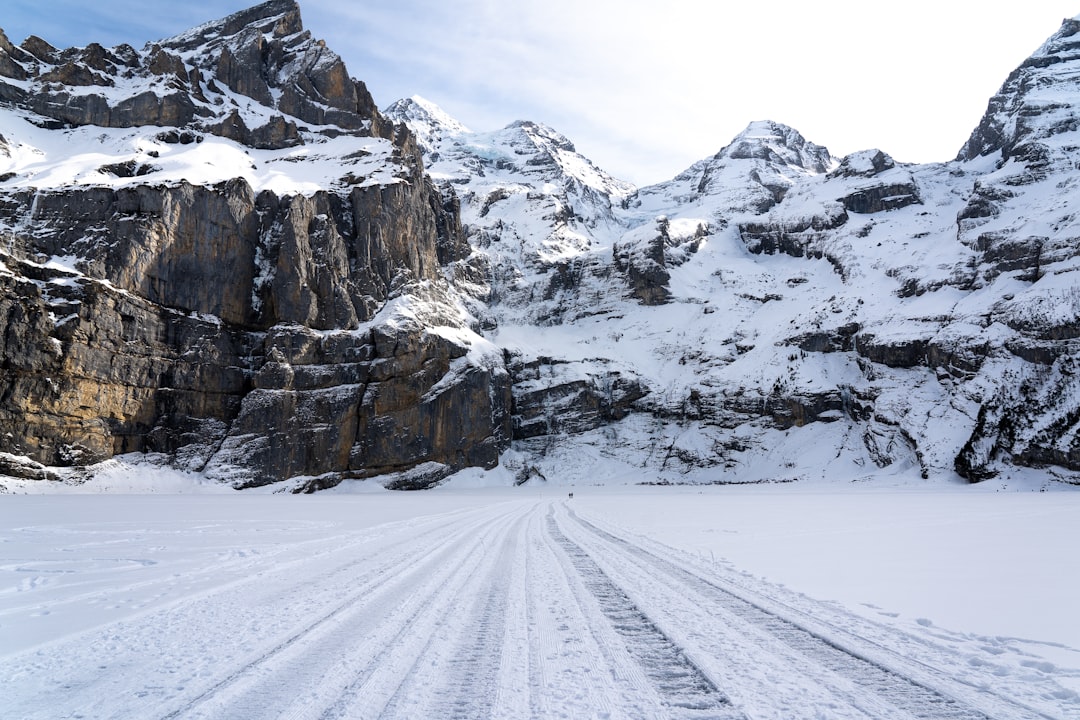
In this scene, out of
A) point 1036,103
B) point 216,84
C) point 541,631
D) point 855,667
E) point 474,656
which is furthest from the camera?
point 1036,103

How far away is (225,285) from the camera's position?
73.5m

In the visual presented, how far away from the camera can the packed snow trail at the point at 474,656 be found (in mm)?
4367

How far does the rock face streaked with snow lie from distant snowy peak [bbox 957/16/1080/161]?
96cm

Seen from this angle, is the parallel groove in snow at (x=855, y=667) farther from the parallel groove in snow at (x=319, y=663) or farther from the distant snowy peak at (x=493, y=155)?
the distant snowy peak at (x=493, y=155)

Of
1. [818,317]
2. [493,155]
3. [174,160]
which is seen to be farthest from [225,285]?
[493,155]

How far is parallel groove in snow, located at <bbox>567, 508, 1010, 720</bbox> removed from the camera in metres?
4.36

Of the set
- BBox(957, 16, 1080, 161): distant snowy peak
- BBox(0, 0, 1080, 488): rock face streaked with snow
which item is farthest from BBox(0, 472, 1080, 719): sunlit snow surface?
BBox(957, 16, 1080, 161): distant snowy peak

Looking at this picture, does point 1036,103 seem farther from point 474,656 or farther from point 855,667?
point 474,656

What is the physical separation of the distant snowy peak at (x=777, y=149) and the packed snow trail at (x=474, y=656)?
182 metres

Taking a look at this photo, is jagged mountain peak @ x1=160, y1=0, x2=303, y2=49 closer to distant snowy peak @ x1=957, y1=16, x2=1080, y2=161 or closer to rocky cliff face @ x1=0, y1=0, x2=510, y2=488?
rocky cliff face @ x1=0, y1=0, x2=510, y2=488

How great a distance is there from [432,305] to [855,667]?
280 feet

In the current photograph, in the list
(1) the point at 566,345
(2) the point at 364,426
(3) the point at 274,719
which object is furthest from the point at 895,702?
(1) the point at 566,345

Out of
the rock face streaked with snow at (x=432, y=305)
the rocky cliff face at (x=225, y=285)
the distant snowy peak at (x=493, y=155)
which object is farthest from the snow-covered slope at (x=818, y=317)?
the rocky cliff face at (x=225, y=285)

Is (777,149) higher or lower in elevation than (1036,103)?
higher
